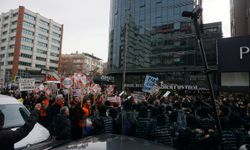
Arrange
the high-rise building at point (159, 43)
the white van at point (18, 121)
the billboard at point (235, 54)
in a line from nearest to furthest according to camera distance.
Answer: the white van at point (18, 121), the billboard at point (235, 54), the high-rise building at point (159, 43)

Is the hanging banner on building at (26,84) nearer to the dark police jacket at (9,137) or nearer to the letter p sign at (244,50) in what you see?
the dark police jacket at (9,137)

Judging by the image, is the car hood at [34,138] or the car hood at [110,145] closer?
the car hood at [110,145]

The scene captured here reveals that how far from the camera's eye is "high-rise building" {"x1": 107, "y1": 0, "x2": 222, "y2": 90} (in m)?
38.3

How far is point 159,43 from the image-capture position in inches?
1699

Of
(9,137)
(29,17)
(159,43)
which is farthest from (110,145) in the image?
(29,17)

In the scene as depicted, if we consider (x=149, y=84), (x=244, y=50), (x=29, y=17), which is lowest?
(x=149, y=84)

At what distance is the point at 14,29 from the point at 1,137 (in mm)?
84670

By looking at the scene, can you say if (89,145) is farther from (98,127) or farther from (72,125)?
(72,125)

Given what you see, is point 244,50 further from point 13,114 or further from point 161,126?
point 13,114

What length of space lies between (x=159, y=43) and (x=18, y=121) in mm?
40524

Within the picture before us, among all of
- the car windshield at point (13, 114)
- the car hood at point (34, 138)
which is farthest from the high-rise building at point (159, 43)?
the car hood at point (34, 138)

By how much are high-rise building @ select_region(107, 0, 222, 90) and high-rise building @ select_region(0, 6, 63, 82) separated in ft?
140

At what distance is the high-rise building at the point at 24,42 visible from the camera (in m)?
73.4

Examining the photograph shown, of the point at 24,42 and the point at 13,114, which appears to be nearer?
the point at 13,114
